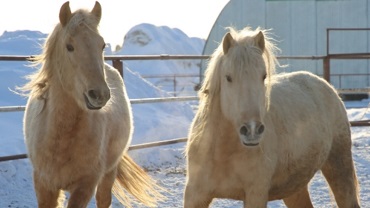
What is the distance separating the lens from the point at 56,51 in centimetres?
468

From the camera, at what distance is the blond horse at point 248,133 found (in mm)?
4039

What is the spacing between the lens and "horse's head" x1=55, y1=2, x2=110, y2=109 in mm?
4270

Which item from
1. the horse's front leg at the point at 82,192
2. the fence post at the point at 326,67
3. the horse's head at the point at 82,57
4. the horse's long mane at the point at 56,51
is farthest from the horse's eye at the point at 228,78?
the fence post at the point at 326,67

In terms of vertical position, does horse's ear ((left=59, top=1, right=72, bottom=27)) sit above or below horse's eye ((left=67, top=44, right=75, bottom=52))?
above

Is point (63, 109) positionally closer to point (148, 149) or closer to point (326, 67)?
point (148, 149)

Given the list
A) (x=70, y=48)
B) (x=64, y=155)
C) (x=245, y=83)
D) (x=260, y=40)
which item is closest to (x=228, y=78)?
(x=245, y=83)

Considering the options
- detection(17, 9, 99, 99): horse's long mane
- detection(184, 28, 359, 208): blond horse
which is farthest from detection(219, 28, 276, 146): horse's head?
detection(17, 9, 99, 99): horse's long mane

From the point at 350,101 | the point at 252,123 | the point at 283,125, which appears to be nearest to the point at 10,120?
the point at 283,125

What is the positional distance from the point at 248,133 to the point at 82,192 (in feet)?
4.70

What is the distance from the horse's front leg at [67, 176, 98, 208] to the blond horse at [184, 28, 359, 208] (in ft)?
2.55

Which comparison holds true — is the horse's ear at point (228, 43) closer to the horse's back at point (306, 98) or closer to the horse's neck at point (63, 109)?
the horse's back at point (306, 98)

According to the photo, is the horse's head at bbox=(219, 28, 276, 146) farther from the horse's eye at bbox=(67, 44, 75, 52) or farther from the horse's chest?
the horse's chest

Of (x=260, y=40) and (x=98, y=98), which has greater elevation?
(x=260, y=40)

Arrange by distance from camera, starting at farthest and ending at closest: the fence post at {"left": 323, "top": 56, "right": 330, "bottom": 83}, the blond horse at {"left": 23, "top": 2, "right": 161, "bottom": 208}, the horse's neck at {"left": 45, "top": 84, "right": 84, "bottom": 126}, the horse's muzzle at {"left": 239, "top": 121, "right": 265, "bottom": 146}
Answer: the fence post at {"left": 323, "top": 56, "right": 330, "bottom": 83}
the horse's neck at {"left": 45, "top": 84, "right": 84, "bottom": 126}
the blond horse at {"left": 23, "top": 2, "right": 161, "bottom": 208}
the horse's muzzle at {"left": 239, "top": 121, "right": 265, "bottom": 146}
